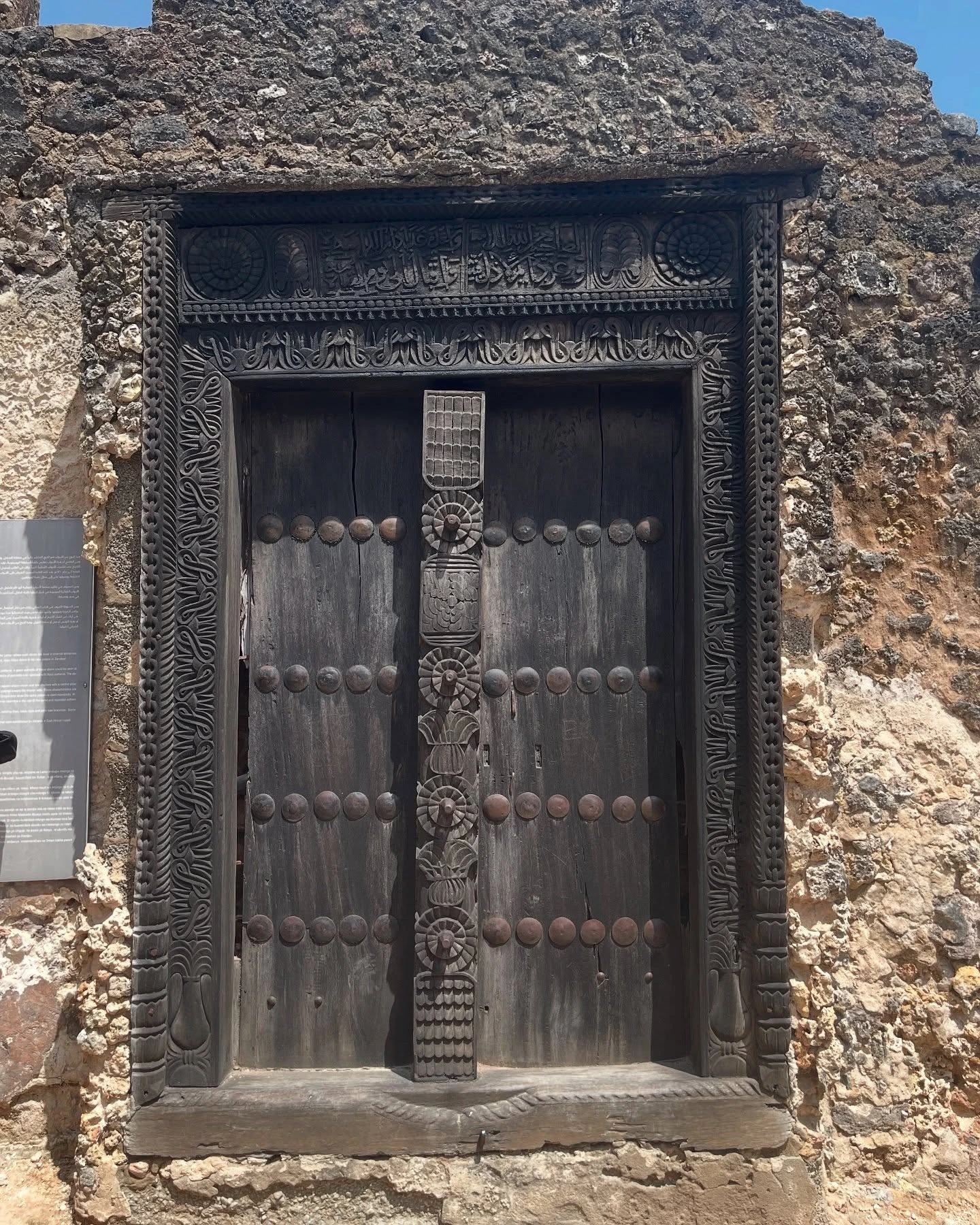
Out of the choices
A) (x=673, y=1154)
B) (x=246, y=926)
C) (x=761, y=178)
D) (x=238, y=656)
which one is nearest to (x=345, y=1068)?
(x=246, y=926)

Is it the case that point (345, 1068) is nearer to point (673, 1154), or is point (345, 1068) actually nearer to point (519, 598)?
point (673, 1154)

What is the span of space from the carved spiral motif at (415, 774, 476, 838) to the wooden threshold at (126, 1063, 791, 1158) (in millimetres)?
642

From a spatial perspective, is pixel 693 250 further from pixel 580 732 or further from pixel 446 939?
pixel 446 939

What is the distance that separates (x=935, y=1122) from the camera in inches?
84.6

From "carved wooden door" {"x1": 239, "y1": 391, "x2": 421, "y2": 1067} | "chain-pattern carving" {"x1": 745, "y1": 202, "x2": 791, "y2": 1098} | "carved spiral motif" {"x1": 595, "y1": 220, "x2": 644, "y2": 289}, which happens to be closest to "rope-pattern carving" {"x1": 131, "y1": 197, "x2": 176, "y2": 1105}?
"carved wooden door" {"x1": 239, "y1": 391, "x2": 421, "y2": 1067}

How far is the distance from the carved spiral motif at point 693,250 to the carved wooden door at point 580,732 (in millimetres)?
317

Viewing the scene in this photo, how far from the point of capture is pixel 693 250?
7.52ft

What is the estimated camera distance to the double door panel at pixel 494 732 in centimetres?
232

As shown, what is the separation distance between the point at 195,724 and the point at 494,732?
2.62 ft

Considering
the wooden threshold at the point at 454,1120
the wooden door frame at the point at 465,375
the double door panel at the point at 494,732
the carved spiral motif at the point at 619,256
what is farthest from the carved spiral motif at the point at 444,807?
the carved spiral motif at the point at 619,256

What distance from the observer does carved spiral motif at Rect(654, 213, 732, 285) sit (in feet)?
7.50

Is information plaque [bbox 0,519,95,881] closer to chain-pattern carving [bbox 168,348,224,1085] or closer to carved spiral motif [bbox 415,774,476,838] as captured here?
chain-pattern carving [bbox 168,348,224,1085]

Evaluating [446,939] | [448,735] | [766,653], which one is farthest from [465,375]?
[446,939]

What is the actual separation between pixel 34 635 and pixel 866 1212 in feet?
8.51
